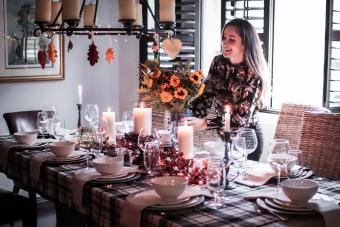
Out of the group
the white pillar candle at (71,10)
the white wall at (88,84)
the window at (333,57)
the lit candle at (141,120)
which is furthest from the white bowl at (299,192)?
the white wall at (88,84)

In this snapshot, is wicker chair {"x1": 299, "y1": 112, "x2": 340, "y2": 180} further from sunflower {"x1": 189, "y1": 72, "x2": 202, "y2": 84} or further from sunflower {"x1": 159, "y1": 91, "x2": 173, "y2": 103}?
sunflower {"x1": 159, "y1": 91, "x2": 173, "y2": 103}

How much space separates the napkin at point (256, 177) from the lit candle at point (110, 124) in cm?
95

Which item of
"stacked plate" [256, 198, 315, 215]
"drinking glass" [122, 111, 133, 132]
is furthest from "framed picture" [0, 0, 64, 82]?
"stacked plate" [256, 198, 315, 215]

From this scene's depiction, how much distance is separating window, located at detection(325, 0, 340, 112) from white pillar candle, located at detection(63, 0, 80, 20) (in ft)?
6.15

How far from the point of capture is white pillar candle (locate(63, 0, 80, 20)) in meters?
2.62

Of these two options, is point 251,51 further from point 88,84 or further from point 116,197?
point 88,84

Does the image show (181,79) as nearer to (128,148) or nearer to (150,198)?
(128,148)

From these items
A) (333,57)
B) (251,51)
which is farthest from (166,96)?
(333,57)

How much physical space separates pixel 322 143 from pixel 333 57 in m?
1.10

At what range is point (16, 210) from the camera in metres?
2.93

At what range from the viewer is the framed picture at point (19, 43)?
4.25 meters

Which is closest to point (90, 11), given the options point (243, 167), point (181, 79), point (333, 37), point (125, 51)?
point (181, 79)

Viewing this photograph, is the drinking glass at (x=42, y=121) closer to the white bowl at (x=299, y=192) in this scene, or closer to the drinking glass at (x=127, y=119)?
the drinking glass at (x=127, y=119)

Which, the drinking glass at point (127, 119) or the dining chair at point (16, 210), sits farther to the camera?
the drinking glass at point (127, 119)
